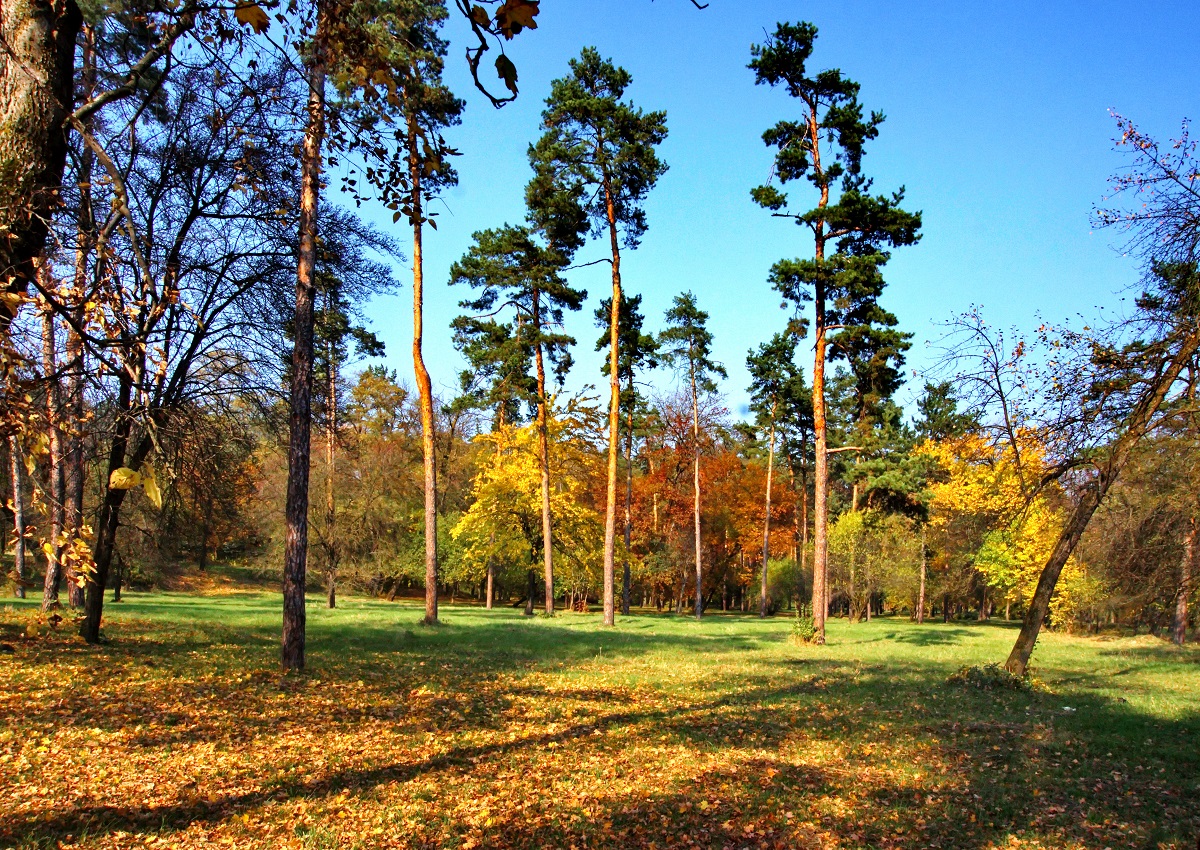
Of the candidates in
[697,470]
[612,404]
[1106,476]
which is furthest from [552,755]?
[697,470]

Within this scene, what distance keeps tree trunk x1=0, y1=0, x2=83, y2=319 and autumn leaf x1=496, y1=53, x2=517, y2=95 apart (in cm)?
250

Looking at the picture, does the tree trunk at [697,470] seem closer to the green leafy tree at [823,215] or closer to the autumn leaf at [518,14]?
the green leafy tree at [823,215]

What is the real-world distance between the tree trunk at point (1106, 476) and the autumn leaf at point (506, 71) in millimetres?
11315

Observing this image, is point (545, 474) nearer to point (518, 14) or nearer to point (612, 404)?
point (612, 404)

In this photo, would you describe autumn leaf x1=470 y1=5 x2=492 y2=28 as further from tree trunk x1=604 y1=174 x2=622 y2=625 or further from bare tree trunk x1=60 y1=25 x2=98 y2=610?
tree trunk x1=604 y1=174 x2=622 y2=625

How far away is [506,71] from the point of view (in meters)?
2.44

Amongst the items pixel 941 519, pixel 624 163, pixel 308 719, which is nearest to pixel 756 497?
pixel 941 519

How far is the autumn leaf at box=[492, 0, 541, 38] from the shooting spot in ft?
7.44

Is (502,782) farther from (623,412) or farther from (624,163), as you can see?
(623,412)

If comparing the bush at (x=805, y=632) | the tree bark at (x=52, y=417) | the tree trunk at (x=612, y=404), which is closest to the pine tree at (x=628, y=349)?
the tree trunk at (x=612, y=404)

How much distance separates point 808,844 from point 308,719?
550 centimetres

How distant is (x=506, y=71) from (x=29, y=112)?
9.02 feet

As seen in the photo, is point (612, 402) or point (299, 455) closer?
point (299, 455)

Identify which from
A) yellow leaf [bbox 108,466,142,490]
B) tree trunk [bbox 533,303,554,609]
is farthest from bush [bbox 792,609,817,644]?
yellow leaf [bbox 108,466,142,490]
